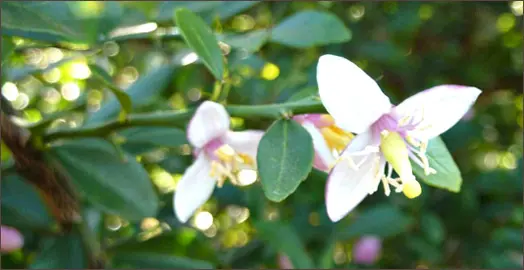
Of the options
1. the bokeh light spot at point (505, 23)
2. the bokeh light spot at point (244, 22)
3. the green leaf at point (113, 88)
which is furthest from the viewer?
the bokeh light spot at point (505, 23)

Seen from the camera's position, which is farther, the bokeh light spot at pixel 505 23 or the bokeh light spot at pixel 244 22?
the bokeh light spot at pixel 505 23

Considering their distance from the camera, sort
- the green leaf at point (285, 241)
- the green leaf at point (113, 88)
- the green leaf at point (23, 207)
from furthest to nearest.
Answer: the green leaf at point (285, 241)
the green leaf at point (23, 207)
the green leaf at point (113, 88)

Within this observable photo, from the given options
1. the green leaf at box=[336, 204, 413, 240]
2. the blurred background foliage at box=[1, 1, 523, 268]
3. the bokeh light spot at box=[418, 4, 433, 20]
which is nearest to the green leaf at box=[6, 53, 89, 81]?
the blurred background foliage at box=[1, 1, 523, 268]

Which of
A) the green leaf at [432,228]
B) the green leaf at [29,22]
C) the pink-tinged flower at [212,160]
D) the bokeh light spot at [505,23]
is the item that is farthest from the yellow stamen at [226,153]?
the bokeh light spot at [505,23]

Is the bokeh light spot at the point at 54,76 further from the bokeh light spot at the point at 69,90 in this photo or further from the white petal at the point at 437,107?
the white petal at the point at 437,107

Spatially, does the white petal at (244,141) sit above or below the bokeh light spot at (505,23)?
above

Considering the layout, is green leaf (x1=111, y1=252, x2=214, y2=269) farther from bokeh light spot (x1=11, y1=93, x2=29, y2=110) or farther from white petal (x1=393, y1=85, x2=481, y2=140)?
bokeh light spot (x1=11, y1=93, x2=29, y2=110)

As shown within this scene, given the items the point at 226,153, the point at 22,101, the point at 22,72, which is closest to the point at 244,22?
the point at 22,101

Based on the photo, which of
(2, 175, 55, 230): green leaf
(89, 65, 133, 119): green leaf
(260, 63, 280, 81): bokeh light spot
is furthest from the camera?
(260, 63, 280, 81): bokeh light spot
